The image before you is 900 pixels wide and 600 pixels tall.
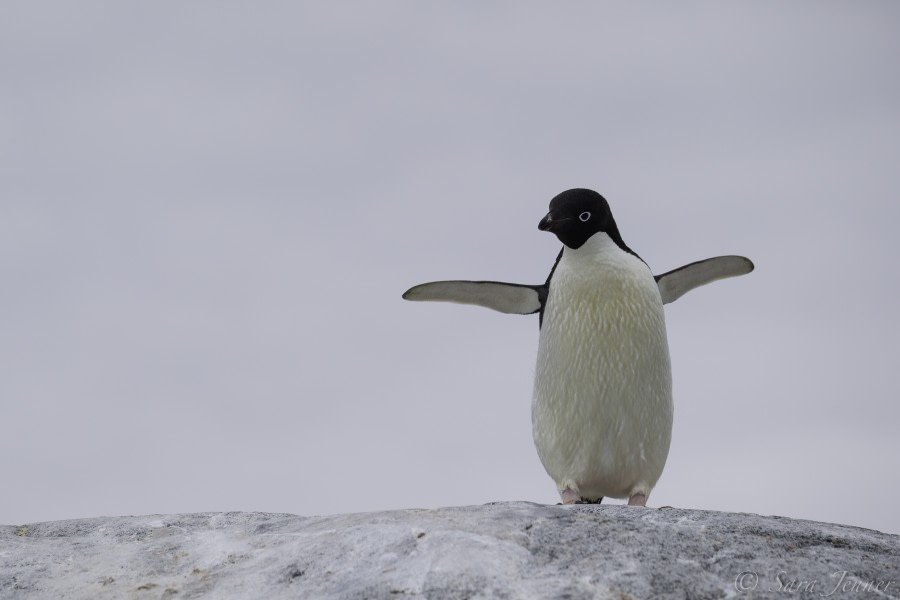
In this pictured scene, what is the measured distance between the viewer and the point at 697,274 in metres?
5.71

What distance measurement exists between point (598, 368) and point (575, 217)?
2.58ft

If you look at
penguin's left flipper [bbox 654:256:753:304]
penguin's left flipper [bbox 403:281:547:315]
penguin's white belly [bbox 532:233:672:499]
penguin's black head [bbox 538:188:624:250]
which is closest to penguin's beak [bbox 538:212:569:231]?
penguin's black head [bbox 538:188:624:250]

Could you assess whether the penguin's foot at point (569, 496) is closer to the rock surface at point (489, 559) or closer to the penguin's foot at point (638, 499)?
the penguin's foot at point (638, 499)

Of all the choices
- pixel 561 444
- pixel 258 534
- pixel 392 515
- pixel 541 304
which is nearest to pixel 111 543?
pixel 258 534

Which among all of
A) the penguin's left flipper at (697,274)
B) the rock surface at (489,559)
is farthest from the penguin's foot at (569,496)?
the penguin's left flipper at (697,274)

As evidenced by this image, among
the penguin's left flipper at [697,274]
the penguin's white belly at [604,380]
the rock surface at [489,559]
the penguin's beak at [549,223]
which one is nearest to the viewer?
the rock surface at [489,559]

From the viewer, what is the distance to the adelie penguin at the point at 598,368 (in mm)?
4844

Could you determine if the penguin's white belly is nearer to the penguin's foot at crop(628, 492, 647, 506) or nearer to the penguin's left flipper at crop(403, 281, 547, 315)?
the penguin's foot at crop(628, 492, 647, 506)

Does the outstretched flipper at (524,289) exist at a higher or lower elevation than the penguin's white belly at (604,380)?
higher

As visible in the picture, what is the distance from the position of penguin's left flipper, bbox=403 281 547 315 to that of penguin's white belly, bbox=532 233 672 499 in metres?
0.50

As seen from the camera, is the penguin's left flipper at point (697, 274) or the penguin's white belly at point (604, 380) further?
the penguin's left flipper at point (697, 274)

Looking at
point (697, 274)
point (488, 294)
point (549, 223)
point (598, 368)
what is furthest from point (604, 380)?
point (697, 274)

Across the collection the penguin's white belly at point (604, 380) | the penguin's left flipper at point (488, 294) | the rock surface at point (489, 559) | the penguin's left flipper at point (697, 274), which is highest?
the penguin's left flipper at point (697, 274)

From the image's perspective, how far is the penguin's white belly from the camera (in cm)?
484
